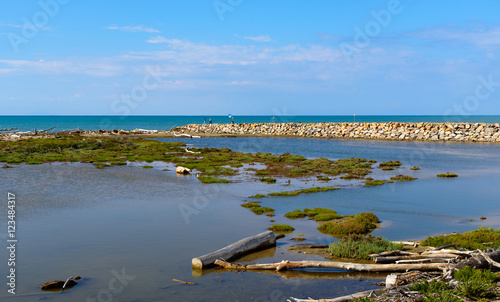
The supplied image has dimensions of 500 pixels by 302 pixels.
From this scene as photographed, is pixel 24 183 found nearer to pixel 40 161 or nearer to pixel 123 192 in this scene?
pixel 123 192

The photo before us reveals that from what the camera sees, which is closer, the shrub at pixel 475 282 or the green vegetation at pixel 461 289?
the green vegetation at pixel 461 289

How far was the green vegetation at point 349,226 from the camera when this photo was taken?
16.9 m

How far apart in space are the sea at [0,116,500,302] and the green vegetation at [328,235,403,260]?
3.16 ft

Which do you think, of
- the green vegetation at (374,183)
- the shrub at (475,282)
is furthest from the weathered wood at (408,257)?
the green vegetation at (374,183)

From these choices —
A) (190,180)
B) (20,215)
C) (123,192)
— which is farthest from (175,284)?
(190,180)

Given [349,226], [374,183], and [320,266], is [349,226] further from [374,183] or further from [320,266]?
[374,183]

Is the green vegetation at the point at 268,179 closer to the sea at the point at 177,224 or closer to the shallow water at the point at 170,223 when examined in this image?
the sea at the point at 177,224

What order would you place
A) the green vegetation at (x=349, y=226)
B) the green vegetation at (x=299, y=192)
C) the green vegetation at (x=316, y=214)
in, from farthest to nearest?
the green vegetation at (x=299, y=192), the green vegetation at (x=316, y=214), the green vegetation at (x=349, y=226)

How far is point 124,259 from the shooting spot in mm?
13430

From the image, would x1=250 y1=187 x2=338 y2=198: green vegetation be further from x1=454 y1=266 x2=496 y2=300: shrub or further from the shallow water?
x1=454 y1=266 x2=496 y2=300: shrub

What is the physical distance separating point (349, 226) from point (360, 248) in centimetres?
329
